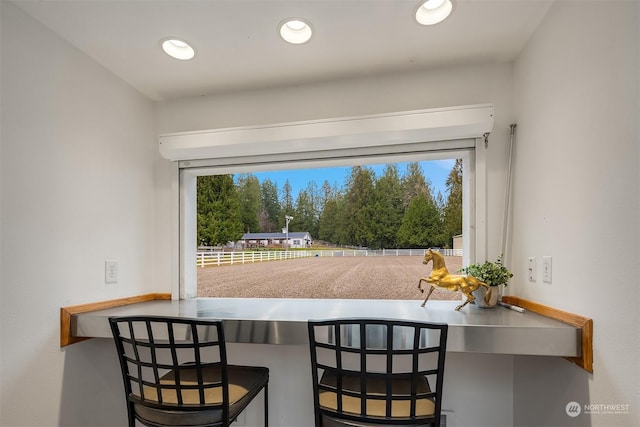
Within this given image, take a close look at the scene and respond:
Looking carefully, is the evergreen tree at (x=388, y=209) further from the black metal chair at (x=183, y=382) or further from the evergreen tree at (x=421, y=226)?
the black metal chair at (x=183, y=382)

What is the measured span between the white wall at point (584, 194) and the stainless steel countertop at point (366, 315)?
0.12 meters

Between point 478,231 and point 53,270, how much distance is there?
196cm

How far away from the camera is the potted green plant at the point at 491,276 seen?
1.44m

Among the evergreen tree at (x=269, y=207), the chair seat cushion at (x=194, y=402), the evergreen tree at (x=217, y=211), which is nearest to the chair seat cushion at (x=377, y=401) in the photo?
the chair seat cushion at (x=194, y=402)

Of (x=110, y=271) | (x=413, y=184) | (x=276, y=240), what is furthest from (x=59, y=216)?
(x=413, y=184)

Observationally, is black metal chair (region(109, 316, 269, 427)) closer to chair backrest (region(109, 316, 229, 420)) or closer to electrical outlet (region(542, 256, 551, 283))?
chair backrest (region(109, 316, 229, 420))

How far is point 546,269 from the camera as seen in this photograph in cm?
125

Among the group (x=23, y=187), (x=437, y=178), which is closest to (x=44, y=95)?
(x=23, y=187)

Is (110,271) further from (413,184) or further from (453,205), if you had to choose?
(453,205)

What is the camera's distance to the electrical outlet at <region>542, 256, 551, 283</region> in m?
1.23

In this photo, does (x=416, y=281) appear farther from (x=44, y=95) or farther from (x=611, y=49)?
(x=44, y=95)

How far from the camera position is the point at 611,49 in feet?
3.00

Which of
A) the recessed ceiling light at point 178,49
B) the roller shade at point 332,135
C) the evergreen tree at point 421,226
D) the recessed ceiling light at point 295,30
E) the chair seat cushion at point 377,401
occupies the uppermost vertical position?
the recessed ceiling light at point 295,30

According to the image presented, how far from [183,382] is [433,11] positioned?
1834 mm
